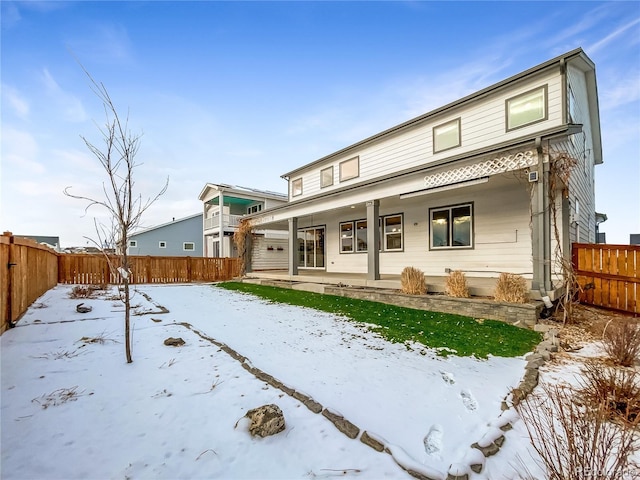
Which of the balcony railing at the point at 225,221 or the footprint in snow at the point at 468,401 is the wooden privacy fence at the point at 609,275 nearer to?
the footprint in snow at the point at 468,401

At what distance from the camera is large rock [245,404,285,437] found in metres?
2.26

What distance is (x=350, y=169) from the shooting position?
12.4 metres

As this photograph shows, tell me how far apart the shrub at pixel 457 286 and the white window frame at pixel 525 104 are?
4785 mm

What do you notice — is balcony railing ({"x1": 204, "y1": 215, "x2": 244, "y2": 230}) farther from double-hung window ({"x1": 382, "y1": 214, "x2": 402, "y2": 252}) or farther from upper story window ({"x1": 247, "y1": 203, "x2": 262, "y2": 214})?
double-hung window ({"x1": 382, "y1": 214, "x2": 402, "y2": 252})

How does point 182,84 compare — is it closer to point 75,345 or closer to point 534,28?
point 75,345

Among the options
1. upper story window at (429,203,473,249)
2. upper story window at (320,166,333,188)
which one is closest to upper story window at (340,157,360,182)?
upper story window at (320,166,333,188)

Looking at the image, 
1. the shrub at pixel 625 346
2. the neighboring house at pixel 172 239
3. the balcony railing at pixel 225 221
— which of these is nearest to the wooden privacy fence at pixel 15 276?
the shrub at pixel 625 346

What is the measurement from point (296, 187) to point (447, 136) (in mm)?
7838

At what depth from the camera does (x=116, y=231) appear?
4.05 m

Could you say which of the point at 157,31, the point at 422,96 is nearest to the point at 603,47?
the point at 422,96

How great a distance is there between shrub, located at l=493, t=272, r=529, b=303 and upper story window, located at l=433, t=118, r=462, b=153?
507 centimetres

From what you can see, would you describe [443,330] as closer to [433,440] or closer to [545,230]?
[545,230]

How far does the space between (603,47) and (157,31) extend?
44.4 ft

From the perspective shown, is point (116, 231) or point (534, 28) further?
point (534, 28)
